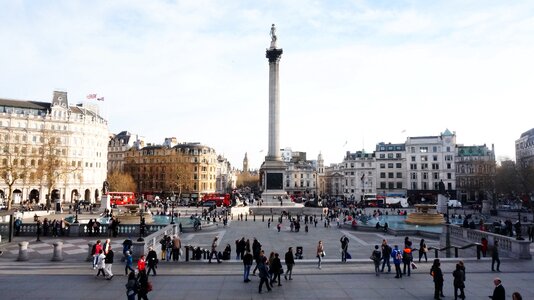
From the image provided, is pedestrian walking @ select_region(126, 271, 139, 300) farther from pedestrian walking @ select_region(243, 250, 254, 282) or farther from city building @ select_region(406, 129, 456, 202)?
city building @ select_region(406, 129, 456, 202)

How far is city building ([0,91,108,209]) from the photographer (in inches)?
3206

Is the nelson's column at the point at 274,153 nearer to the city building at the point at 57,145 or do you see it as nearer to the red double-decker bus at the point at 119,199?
the red double-decker bus at the point at 119,199

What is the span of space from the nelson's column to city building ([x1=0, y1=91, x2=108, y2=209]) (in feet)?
126

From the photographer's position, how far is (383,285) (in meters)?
16.9

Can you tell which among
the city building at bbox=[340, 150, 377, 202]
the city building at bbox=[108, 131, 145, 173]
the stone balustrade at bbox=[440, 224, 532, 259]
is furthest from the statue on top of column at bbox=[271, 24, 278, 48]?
the city building at bbox=[108, 131, 145, 173]

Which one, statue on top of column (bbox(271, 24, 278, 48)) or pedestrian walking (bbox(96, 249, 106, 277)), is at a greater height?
statue on top of column (bbox(271, 24, 278, 48))

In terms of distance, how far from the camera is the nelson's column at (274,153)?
7169 centimetres

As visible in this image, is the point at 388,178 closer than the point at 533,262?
No

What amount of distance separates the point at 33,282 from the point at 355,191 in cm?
10762

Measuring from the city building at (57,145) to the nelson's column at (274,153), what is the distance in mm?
38369

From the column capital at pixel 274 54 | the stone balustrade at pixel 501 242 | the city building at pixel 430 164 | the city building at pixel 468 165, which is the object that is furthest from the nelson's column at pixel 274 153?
the city building at pixel 468 165

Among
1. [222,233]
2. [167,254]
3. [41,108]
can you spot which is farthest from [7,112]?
[167,254]

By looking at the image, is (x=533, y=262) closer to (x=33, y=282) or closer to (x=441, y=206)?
(x=33, y=282)

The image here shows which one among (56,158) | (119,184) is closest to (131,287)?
(56,158)
